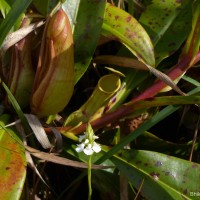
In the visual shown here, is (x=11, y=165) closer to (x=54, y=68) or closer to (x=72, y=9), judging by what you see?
(x=54, y=68)

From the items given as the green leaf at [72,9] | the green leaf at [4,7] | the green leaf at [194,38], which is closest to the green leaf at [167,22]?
the green leaf at [194,38]

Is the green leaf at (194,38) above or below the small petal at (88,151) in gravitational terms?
above

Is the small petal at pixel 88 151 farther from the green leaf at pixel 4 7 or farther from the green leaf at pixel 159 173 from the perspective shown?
the green leaf at pixel 4 7

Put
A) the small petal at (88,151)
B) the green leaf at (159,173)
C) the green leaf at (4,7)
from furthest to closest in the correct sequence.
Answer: the green leaf at (4,7)
the green leaf at (159,173)
the small petal at (88,151)

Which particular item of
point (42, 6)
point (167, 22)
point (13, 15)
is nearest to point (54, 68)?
→ point (13, 15)

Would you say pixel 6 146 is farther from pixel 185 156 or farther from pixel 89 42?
pixel 185 156

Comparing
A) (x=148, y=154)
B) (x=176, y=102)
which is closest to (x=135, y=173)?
(x=148, y=154)
